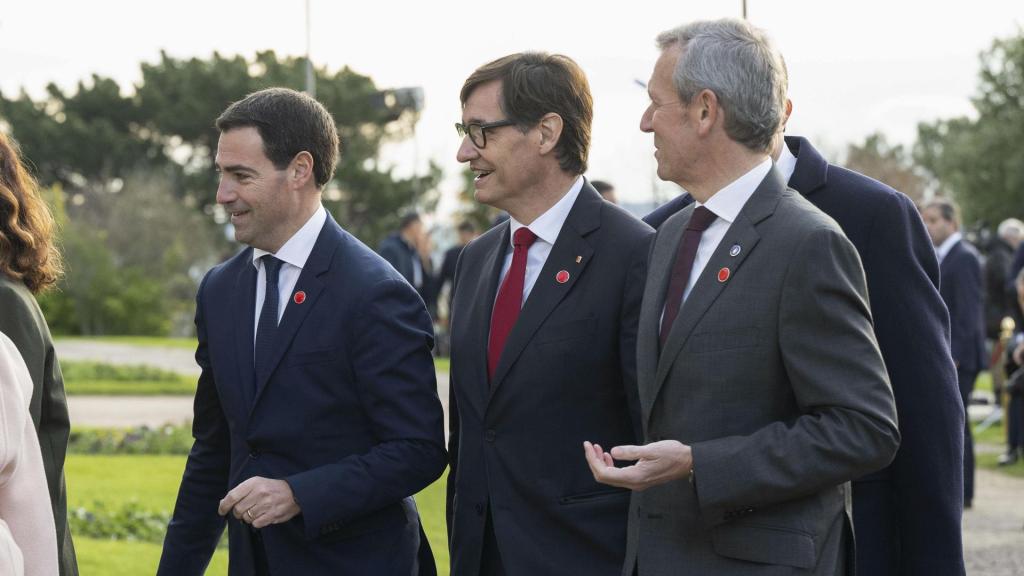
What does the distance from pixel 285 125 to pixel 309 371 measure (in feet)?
2.31

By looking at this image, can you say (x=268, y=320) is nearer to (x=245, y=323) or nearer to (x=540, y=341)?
(x=245, y=323)

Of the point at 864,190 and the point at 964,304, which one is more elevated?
the point at 864,190

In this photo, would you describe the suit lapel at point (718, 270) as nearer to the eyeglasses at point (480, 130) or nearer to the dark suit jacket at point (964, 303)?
the eyeglasses at point (480, 130)

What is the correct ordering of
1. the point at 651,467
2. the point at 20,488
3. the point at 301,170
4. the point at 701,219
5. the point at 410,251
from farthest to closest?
the point at 410,251 → the point at 301,170 → the point at 701,219 → the point at 20,488 → the point at 651,467

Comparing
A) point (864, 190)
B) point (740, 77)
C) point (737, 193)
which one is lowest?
point (864, 190)

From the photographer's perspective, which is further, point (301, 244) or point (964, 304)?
point (964, 304)

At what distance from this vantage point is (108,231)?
46.1 m

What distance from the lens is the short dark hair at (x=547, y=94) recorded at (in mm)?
3805

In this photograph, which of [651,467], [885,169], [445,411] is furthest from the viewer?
[885,169]

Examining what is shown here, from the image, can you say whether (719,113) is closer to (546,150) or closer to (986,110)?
(546,150)

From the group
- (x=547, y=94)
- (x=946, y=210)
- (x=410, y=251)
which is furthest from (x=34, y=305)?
A: (x=410, y=251)

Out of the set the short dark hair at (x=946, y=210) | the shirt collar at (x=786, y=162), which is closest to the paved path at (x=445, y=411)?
the short dark hair at (x=946, y=210)

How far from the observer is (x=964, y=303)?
1066 cm

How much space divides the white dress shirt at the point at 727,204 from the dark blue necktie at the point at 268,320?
1.27 metres
